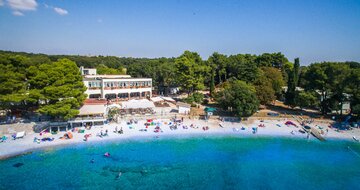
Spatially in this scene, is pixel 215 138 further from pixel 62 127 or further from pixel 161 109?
pixel 62 127

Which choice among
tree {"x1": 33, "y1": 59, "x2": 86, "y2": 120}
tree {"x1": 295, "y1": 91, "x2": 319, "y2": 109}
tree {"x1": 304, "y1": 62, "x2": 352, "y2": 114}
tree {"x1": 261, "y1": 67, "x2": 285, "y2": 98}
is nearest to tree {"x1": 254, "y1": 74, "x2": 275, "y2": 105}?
tree {"x1": 261, "y1": 67, "x2": 285, "y2": 98}

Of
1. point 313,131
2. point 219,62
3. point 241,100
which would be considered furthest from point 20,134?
point 219,62

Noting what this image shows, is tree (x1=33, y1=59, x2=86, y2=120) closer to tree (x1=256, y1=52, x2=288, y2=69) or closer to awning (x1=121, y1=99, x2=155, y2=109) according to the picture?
awning (x1=121, y1=99, x2=155, y2=109)

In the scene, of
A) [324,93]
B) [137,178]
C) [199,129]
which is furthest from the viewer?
[324,93]

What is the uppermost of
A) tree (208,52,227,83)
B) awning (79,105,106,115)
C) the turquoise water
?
tree (208,52,227,83)

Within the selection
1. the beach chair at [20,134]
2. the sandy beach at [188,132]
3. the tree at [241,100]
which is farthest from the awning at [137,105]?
the beach chair at [20,134]


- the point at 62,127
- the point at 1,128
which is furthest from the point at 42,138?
the point at 1,128

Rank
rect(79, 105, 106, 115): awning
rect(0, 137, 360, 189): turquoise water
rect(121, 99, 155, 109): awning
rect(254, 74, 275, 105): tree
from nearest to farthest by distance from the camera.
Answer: rect(0, 137, 360, 189): turquoise water
rect(79, 105, 106, 115): awning
rect(121, 99, 155, 109): awning
rect(254, 74, 275, 105): tree
